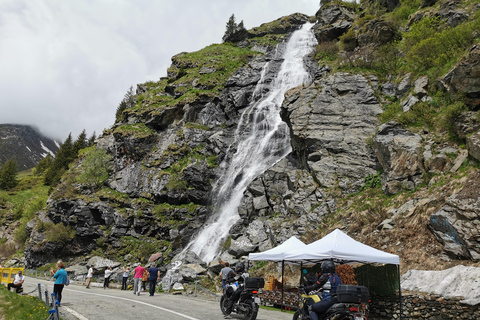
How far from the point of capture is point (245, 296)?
10.2 metres

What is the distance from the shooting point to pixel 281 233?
23953 millimetres

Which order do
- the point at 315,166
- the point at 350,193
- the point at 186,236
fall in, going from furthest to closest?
1. the point at 186,236
2. the point at 315,166
3. the point at 350,193

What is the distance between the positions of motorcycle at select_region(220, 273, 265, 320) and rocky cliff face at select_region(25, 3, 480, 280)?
9.02 metres

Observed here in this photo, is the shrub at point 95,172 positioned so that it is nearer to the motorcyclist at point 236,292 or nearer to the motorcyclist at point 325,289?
the motorcyclist at point 236,292

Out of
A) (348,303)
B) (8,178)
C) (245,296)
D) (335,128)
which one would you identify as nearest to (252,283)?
(245,296)

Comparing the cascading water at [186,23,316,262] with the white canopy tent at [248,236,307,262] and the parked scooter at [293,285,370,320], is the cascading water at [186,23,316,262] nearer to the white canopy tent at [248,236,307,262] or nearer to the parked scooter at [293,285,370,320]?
the white canopy tent at [248,236,307,262]

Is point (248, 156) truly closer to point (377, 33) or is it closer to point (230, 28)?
point (377, 33)

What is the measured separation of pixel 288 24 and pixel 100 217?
78.0 m

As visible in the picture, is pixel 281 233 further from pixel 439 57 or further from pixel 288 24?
pixel 288 24

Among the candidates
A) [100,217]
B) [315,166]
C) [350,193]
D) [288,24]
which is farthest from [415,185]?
[288,24]

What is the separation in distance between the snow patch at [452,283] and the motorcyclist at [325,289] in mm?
5744

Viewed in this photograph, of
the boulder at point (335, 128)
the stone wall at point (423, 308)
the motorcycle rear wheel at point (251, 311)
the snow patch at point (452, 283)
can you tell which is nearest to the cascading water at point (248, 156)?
the boulder at point (335, 128)

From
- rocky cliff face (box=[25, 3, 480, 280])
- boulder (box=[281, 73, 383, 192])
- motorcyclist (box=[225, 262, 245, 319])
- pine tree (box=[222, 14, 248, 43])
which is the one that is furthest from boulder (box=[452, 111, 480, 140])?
pine tree (box=[222, 14, 248, 43])

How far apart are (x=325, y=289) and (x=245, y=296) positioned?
12.8ft
